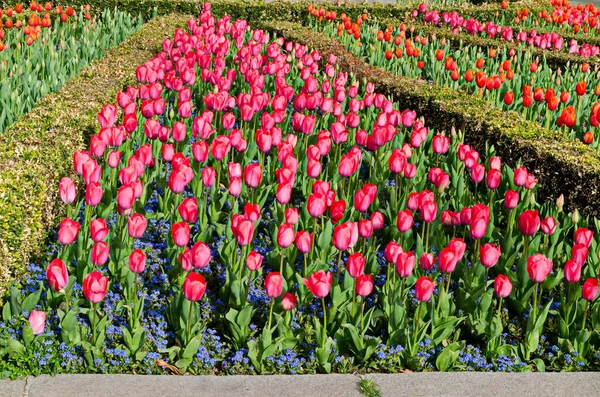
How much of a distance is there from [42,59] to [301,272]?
548 centimetres

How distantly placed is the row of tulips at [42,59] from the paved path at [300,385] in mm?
3845

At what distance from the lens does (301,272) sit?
5.02 metres

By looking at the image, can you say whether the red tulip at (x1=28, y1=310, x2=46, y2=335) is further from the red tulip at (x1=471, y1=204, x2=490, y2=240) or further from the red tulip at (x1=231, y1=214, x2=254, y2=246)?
the red tulip at (x1=471, y1=204, x2=490, y2=240)

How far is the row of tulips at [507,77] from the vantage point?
25.4 feet

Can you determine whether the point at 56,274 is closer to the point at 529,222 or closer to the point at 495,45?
the point at 529,222

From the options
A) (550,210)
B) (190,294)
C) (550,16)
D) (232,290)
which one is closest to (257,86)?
(550,210)

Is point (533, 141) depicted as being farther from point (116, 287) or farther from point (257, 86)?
point (116, 287)

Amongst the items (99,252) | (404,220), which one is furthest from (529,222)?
(99,252)

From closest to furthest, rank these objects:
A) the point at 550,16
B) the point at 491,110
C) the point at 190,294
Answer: the point at 190,294 → the point at 491,110 → the point at 550,16

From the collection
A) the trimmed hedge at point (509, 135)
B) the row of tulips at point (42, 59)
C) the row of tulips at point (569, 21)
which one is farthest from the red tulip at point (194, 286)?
the row of tulips at point (569, 21)

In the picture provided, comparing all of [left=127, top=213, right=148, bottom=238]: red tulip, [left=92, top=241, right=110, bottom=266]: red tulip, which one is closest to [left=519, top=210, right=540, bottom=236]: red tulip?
[left=127, top=213, right=148, bottom=238]: red tulip

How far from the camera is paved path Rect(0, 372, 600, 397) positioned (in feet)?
12.6

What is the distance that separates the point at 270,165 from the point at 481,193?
1.65 m

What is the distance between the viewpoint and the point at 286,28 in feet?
43.2
